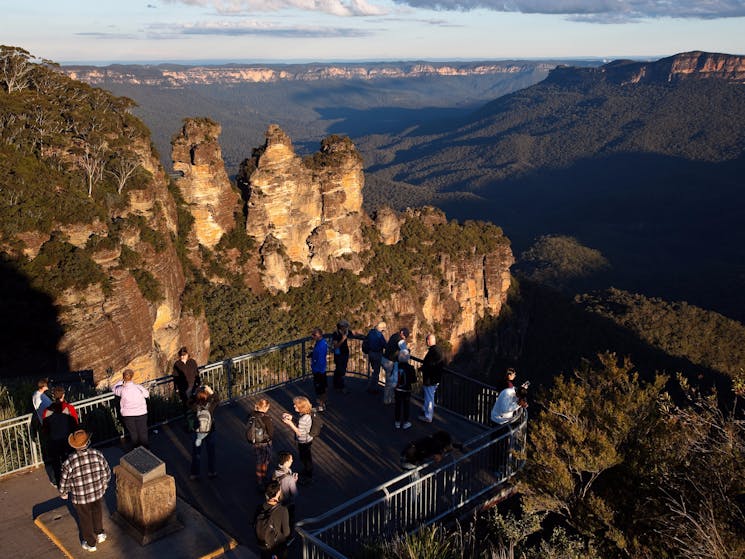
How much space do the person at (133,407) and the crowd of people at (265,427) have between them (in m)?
0.02

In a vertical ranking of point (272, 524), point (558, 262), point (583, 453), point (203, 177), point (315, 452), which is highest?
point (272, 524)

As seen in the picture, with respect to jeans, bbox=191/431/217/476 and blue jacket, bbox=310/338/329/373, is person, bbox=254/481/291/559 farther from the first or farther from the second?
blue jacket, bbox=310/338/329/373

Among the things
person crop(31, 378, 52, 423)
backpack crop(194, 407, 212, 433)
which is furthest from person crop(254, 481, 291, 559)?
person crop(31, 378, 52, 423)

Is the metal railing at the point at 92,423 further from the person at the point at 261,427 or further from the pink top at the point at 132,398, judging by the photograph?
the person at the point at 261,427

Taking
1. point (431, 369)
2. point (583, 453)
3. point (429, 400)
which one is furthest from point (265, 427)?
point (583, 453)

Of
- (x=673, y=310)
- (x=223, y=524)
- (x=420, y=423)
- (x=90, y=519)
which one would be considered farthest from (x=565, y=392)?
(x=673, y=310)

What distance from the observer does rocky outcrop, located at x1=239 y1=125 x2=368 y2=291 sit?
203ft

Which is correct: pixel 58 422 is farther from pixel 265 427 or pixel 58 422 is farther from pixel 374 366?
pixel 374 366

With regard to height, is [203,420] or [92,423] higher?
[203,420]

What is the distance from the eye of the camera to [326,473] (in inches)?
523

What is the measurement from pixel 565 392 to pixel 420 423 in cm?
349

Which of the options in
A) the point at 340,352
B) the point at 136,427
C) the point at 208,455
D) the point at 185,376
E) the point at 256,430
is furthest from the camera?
the point at 340,352

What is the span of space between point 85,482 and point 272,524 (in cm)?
295

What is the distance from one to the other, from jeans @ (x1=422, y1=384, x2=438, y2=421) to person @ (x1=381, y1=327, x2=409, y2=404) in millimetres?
922
